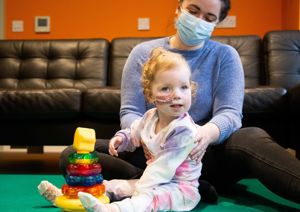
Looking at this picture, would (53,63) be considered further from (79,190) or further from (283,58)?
(79,190)

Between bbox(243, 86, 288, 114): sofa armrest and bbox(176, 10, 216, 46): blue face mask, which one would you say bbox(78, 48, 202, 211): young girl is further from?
bbox(243, 86, 288, 114): sofa armrest

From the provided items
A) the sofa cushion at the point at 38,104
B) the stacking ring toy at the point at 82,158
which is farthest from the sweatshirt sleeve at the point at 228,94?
the sofa cushion at the point at 38,104

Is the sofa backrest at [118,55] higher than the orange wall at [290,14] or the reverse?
the reverse

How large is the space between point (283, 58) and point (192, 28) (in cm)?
132

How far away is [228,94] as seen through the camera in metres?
1.26

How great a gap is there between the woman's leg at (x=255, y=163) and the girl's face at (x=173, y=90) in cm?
25

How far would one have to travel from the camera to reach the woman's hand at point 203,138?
1.08 m

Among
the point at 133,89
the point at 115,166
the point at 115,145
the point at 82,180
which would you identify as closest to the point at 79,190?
the point at 82,180

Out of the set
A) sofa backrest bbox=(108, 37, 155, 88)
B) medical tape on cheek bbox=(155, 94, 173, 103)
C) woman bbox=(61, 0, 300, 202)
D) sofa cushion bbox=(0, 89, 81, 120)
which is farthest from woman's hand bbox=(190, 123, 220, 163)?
sofa backrest bbox=(108, 37, 155, 88)

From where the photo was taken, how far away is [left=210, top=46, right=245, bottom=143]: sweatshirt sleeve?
→ 122 cm

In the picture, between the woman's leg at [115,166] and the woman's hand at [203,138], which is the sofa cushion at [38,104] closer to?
the woman's leg at [115,166]

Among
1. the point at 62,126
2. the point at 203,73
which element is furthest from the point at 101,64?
the point at 203,73

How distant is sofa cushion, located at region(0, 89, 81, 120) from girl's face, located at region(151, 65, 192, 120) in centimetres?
88

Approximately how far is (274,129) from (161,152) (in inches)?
36.9
